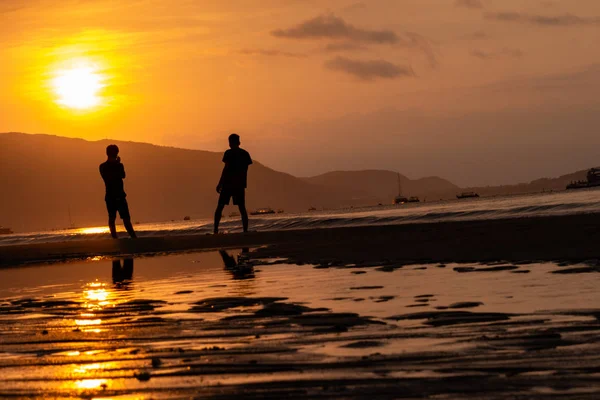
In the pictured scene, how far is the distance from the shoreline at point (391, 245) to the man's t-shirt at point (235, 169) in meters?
1.12

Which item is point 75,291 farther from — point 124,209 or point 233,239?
point 124,209

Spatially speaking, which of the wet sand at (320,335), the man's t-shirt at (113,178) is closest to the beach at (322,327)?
the wet sand at (320,335)

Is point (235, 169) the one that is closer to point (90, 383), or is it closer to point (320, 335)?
point (320, 335)

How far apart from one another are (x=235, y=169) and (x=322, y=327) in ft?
46.2

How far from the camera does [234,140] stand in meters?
20.0

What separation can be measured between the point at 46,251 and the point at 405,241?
7.05 meters

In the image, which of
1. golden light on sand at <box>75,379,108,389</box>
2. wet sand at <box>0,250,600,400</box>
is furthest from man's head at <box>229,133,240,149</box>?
golden light on sand at <box>75,379,108,389</box>

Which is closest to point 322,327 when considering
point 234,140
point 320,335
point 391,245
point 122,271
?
point 320,335

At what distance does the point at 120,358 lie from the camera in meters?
5.32

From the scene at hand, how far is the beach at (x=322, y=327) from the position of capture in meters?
4.38

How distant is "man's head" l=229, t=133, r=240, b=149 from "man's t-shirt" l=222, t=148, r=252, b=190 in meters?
0.08

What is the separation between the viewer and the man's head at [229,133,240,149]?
1986 centimetres

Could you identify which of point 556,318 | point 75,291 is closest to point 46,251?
point 75,291

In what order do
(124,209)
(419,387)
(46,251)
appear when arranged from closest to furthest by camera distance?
(419,387) < (46,251) < (124,209)
